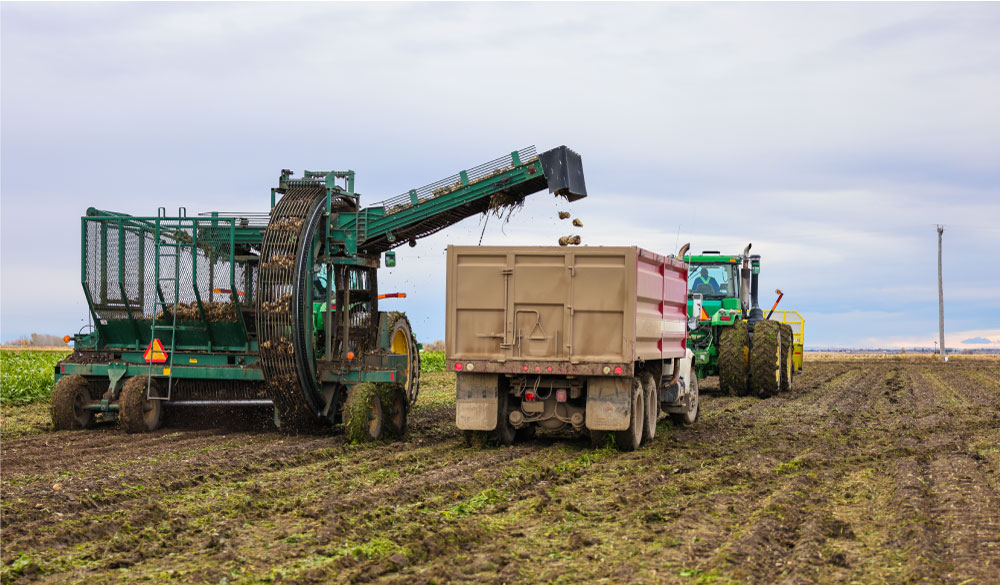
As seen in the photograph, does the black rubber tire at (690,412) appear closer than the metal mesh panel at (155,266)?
No

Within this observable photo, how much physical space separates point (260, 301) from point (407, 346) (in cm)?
418

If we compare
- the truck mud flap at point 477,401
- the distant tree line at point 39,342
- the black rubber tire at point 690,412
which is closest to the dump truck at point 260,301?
the truck mud flap at point 477,401

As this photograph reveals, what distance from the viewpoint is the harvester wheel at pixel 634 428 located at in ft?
43.0

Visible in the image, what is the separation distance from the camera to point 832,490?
10258 mm

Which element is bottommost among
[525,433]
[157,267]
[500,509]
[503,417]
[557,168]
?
[500,509]

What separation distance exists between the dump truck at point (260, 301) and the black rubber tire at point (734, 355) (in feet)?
29.4

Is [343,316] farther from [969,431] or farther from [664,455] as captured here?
[969,431]

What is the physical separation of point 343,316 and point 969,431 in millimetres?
9718

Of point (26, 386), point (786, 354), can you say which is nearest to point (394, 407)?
point (26, 386)

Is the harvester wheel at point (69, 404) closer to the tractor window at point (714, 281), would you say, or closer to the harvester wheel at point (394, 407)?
the harvester wheel at point (394, 407)

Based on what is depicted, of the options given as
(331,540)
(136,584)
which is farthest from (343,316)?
(136,584)

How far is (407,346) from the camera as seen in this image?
17875 mm

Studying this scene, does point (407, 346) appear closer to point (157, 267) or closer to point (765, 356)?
point (157, 267)

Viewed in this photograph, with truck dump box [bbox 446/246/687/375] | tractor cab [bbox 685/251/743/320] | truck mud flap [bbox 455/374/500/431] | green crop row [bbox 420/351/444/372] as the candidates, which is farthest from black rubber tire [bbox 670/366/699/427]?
green crop row [bbox 420/351/444/372]
